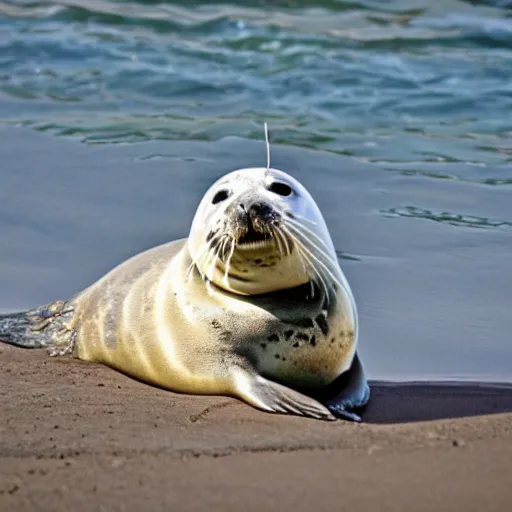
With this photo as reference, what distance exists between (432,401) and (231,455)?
4.83 ft

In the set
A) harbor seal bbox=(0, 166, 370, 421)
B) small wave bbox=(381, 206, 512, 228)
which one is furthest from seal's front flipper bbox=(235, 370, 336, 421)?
small wave bbox=(381, 206, 512, 228)

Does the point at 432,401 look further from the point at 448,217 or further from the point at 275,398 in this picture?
the point at 448,217

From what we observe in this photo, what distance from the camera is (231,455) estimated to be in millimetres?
3922

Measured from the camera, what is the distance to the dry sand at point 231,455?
11.5ft

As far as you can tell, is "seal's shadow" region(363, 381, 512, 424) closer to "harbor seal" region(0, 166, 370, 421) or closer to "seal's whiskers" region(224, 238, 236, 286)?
"harbor seal" region(0, 166, 370, 421)

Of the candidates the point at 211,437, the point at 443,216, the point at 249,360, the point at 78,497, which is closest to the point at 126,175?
the point at 443,216

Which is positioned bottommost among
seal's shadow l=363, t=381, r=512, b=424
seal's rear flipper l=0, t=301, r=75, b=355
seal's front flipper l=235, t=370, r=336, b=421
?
seal's rear flipper l=0, t=301, r=75, b=355

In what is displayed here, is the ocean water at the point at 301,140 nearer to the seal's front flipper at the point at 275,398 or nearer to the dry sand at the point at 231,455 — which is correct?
the seal's front flipper at the point at 275,398

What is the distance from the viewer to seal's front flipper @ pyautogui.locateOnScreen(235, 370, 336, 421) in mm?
4781

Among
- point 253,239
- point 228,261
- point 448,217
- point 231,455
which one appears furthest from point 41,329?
point 448,217

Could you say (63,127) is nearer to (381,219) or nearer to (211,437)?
(381,219)

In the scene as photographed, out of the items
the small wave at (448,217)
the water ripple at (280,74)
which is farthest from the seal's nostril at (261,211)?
the water ripple at (280,74)

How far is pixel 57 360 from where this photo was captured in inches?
225

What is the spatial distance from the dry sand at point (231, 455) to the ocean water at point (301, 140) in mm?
1165
